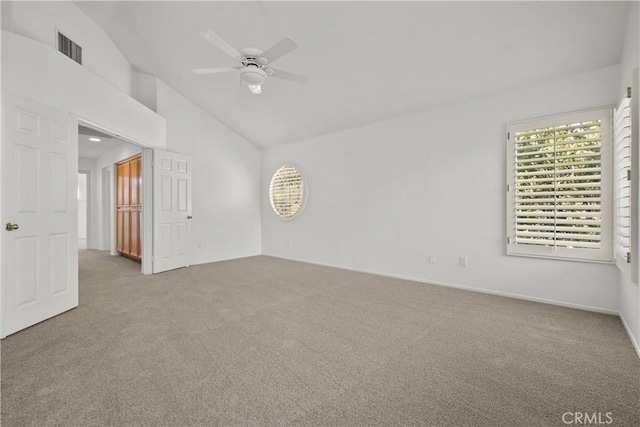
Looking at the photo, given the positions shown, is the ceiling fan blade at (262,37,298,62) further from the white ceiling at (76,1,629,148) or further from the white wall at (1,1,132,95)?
the white wall at (1,1,132,95)

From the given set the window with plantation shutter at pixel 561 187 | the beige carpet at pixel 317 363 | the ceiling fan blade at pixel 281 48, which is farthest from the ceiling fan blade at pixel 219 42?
the window with plantation shutter at pixel 561 187

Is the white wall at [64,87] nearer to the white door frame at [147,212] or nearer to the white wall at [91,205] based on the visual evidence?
the white door frame at [147,212]

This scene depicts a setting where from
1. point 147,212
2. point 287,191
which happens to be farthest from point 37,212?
point 287,191

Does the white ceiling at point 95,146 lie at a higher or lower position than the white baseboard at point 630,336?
higher

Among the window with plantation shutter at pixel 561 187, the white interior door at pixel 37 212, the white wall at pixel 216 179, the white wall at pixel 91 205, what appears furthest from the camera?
the white wall at pixel 91 205

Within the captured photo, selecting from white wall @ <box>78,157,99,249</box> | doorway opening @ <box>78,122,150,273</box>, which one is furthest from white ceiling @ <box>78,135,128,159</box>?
white wall @ <box>78,157,99,249</box>

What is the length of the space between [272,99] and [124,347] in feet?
13.2

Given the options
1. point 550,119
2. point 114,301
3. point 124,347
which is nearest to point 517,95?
point 550,119

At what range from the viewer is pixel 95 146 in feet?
21.9

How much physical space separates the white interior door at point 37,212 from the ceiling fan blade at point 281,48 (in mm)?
2298

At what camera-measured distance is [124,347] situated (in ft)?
7.22

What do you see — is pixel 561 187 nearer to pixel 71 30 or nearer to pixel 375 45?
pixel 375 45

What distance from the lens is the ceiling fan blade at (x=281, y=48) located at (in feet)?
7.41

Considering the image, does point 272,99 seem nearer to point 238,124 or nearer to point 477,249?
point 238,124
